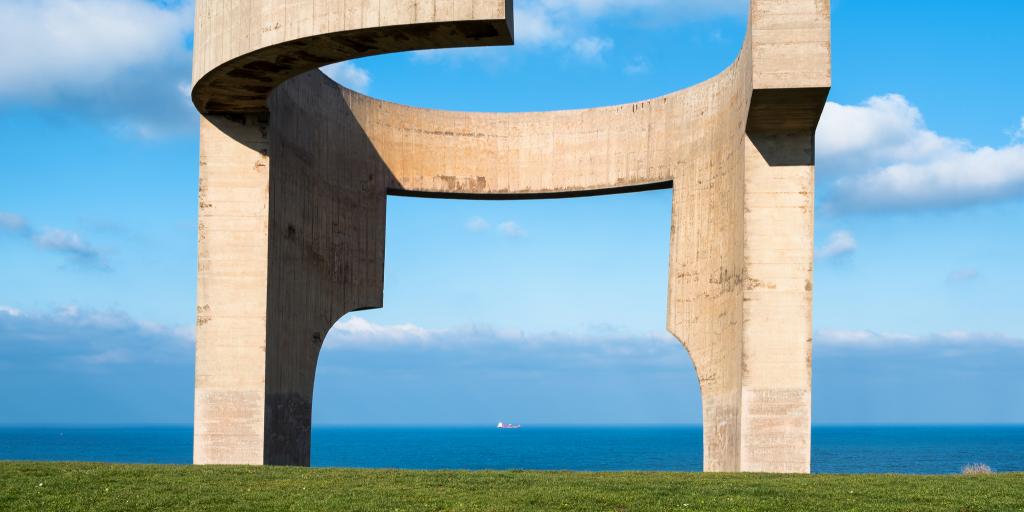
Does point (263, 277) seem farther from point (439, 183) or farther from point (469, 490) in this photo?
point (469, 490)

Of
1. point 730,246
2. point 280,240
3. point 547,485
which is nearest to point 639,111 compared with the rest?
point 730,246

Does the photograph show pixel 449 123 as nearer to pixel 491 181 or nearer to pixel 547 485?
pixel 491 181

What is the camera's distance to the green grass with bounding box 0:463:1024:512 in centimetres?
1070

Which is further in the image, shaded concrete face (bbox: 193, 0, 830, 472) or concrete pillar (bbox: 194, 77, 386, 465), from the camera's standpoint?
concrete pillar (bbox: 194, 77, 386, 465)

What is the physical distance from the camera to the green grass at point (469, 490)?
10.7 meters

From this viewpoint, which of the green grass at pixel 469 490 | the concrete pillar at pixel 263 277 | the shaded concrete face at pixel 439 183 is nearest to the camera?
the green grass at pixel 469 490

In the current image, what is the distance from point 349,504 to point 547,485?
229cm

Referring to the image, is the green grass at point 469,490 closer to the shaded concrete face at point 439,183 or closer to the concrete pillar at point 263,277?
the concrete pillar at point 263,277

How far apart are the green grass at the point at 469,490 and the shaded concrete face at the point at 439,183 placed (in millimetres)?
2950

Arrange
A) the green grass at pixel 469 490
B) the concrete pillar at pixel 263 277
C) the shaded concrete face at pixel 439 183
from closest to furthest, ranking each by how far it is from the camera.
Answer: the green grass at pixel 469 490
the shaded concrete face at pixel 439 183
the concrete pillar at pixel 263 277

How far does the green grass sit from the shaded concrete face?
2.95 meters

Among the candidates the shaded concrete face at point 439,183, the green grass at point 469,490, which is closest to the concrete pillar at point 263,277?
the shaded concrete face at point 439,183

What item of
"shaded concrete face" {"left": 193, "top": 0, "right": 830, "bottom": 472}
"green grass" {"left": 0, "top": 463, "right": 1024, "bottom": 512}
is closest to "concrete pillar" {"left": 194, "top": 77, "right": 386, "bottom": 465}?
"shaded concrete face" {"left": 193, "top": 0, "right": 830, "bottom": 472}

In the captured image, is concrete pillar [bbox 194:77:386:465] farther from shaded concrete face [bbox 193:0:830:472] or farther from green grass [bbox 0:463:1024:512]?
green grass [bbox 0:463:1024:512]
